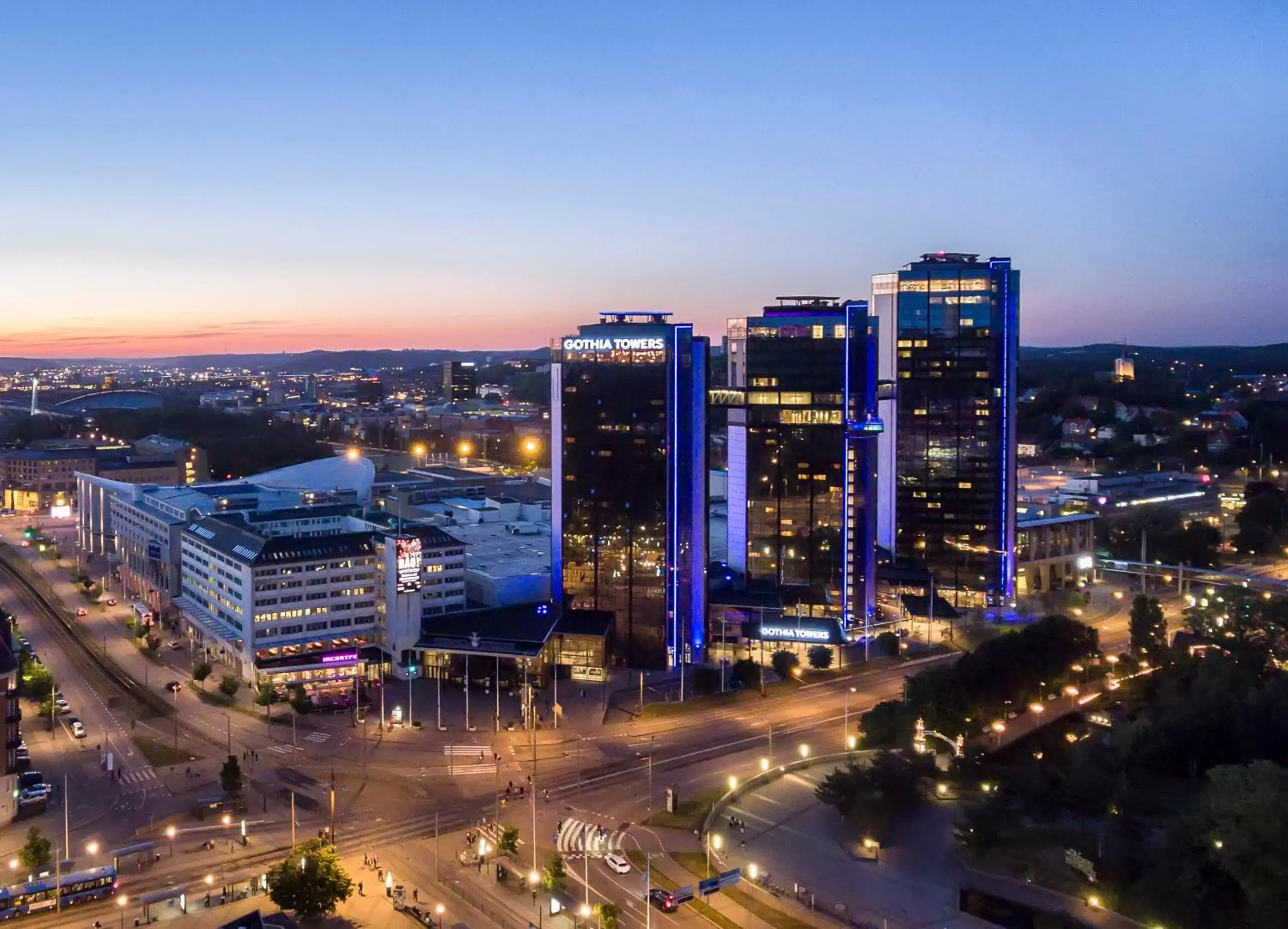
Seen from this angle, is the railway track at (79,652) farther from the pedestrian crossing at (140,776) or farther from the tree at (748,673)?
the tree at (748,673)

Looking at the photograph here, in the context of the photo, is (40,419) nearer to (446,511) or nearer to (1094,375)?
(446,511)

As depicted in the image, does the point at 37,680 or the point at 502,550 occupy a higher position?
the point at 502,550

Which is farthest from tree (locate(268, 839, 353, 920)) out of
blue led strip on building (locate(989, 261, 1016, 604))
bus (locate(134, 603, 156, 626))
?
blue led strip on building (locate(989, 261, 1016, 604))

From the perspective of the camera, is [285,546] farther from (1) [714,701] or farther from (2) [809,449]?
(2) [809,449]

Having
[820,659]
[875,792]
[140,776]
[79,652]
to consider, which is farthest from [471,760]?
[79,652]

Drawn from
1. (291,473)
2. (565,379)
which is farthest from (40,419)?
(565,379)

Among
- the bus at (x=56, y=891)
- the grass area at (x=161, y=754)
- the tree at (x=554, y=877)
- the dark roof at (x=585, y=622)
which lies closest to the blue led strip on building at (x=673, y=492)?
the dark roof at (x=585, y=622)
